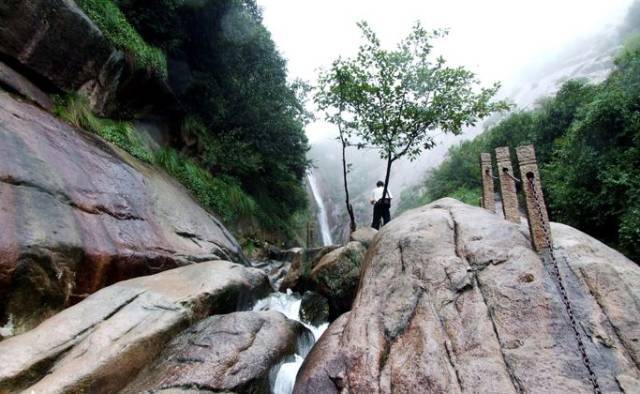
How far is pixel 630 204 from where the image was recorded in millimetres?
6723

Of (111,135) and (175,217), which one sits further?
(111,135)

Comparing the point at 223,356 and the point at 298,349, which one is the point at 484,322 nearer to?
the point at 298,349

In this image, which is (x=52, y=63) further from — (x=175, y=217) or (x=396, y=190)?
(x=396, y=190)

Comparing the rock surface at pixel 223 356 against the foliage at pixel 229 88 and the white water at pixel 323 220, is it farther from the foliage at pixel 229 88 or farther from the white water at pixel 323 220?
the white water at pixel 323 220

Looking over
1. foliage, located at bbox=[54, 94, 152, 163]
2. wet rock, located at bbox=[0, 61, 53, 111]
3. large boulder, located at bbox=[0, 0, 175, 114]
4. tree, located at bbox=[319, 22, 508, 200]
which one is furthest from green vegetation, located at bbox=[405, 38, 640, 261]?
large boulder, located at bbox=[0, 0, 175, 114]

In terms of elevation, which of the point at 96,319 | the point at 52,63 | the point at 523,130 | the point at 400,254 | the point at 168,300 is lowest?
the point at 96,319

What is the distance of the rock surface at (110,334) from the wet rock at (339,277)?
2444mm

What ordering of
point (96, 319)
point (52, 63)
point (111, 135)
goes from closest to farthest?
point (96, 319) < point (52, 63) < point (111, 135)

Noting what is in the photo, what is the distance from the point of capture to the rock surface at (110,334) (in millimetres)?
3230

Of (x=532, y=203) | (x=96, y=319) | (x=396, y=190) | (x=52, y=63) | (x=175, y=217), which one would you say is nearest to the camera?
(x=96, y=319)

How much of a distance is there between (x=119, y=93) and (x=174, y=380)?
27.5 feet

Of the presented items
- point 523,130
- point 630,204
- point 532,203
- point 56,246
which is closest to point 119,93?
point 56,246

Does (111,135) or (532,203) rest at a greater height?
(111,135)

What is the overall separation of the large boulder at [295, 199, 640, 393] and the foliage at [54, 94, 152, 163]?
6.53m
